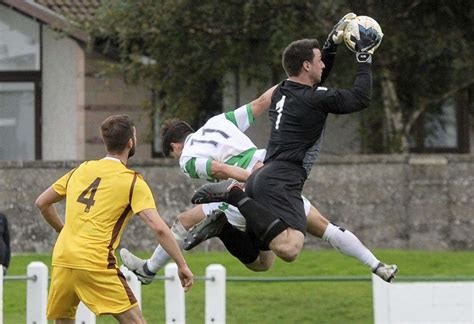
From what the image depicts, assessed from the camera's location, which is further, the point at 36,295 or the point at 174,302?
the point at 174,302

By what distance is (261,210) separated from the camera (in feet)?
39.6

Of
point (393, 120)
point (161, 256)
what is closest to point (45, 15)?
point (393, 120)

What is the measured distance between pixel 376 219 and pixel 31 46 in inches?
289

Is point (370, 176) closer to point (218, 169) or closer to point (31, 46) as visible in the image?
point (31, 46)

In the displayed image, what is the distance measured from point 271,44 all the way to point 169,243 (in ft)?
35.4

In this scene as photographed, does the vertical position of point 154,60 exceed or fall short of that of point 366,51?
it exceeds it

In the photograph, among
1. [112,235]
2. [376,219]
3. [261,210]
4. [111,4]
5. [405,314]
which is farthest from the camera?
[111,4]

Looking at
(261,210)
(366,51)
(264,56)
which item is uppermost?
(264,56)

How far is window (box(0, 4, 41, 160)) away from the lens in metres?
25.0

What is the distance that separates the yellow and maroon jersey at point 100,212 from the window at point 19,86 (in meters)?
14.1

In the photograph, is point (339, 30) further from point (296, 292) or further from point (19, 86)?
point (19, 86)

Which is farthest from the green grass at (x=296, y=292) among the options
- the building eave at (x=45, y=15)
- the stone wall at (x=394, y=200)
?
the building eave at (x=45, y=15)

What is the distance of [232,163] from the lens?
12484 millimetres

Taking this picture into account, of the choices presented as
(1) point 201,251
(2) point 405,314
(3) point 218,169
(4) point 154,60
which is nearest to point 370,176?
(1) point 201,251
